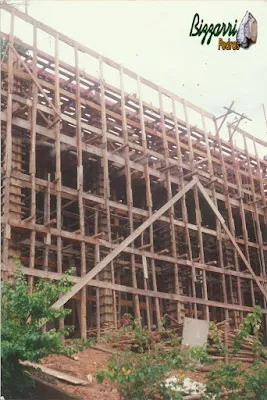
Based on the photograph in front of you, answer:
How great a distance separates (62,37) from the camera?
52.1 feet

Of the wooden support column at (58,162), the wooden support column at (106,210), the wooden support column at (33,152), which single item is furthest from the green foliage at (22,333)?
the wooden support column at (106,210)

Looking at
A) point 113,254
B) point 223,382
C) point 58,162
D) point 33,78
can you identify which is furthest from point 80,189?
point 223,382

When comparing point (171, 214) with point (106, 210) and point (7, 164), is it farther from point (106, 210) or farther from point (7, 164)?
point (7, 164)

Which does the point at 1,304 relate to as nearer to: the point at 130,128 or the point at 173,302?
the point at 173,302

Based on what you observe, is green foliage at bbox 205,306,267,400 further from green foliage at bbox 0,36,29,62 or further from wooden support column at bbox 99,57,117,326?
green foliage at bbox 0,36,29,62

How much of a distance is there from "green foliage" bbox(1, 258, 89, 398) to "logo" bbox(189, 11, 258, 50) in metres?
4.52

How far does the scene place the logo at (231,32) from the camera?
7.95 metres

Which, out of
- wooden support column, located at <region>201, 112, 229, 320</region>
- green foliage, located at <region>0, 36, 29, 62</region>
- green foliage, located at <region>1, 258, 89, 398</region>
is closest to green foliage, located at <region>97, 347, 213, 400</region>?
green foliage, located at <region>1, 258, 89, 398</region>

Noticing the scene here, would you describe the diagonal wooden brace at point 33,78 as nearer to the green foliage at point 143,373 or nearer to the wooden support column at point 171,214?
the wooden support column at point 171,214

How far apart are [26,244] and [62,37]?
649 centimetres

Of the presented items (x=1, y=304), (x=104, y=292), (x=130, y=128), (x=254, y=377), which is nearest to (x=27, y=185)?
(x=104, y=292)

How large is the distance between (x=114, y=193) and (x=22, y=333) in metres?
11.4

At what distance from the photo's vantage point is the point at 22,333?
22.6 feet

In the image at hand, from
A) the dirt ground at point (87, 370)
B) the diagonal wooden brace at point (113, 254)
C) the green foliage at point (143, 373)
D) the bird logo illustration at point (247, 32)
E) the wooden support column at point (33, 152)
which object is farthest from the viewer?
the wooden support column at point (33, 152)
